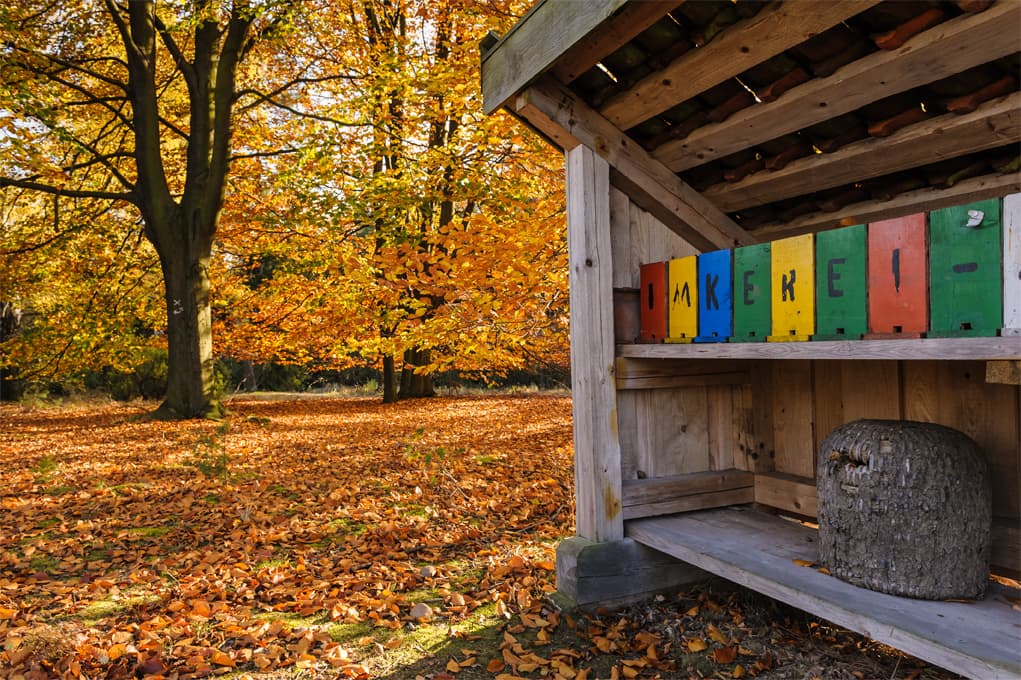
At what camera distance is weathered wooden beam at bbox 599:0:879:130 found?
2.40 meters

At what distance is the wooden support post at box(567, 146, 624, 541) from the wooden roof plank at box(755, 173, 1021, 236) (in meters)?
1.07

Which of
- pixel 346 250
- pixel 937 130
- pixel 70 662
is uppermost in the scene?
pixel 346 250

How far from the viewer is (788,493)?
3.56 meters

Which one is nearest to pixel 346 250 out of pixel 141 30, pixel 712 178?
pixel 141 30

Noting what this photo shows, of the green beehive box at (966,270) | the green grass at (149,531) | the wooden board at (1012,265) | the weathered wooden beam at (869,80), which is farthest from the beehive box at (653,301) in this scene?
the green grass at (149,531)

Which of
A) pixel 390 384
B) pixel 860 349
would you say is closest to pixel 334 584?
pixel 860 349

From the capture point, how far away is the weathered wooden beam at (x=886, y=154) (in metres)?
2.49

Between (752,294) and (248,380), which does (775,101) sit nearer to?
(752,294)

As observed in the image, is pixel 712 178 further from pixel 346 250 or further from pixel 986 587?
pixel 346 250

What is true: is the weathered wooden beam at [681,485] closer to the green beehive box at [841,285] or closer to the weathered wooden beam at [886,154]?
the green beehive box at [841,285]

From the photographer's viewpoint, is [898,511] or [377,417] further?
[377,417]

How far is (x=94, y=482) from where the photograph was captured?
6273 millimetres

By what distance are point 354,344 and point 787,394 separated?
25.9 ft

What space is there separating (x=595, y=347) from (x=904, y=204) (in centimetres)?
156
